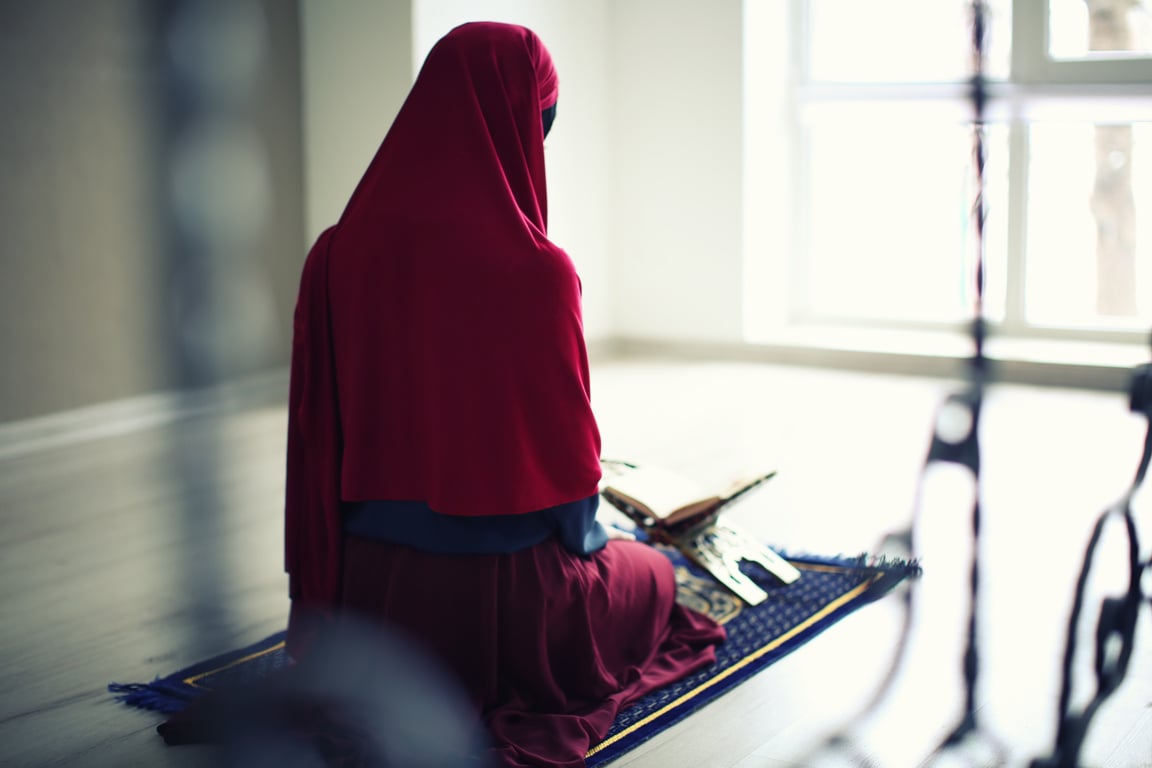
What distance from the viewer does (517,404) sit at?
2.09m

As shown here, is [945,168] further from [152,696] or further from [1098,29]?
[152,696]

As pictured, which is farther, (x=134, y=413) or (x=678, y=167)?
(x=678, y=167)

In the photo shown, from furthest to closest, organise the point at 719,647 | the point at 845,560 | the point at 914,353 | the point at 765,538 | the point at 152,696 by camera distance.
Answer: the point at 914,353 → the point at 765,538 → the point at 845,560 → the point at 719,647 → the point at 152,696

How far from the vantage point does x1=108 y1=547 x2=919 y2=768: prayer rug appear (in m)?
2.22

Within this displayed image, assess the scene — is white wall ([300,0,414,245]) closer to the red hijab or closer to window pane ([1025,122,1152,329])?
window pane ([1025,122,1152,329])

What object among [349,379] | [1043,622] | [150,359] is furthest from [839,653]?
[150,359]

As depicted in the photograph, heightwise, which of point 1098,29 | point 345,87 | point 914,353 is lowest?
point 914,353

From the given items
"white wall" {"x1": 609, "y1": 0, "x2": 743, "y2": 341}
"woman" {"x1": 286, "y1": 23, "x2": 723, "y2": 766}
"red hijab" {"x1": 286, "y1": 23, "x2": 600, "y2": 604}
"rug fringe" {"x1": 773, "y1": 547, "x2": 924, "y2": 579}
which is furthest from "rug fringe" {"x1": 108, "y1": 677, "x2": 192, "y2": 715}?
"white wall" {"x1": 609, "y1": 0, "x2": 743, "y2": 341}

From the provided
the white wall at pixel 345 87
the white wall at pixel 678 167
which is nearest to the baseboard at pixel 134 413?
the white wall at pixel 345 87

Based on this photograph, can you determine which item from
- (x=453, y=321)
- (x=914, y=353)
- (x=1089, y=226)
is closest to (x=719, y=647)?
(x=453, y=321)

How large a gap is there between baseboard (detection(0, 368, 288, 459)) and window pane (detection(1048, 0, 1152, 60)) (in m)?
3.26

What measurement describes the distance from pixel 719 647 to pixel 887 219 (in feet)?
11.5

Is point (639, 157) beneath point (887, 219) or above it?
above

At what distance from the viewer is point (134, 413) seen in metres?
4.51
